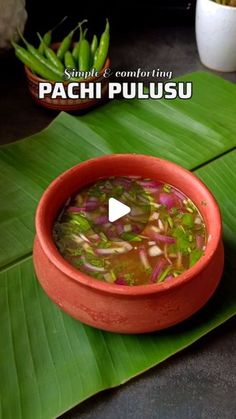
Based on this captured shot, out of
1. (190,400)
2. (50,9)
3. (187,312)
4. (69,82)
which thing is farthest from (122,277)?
(50,9)

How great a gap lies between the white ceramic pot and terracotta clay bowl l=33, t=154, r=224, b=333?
2.35 feet

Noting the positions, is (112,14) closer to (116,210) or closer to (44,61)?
(44,61)

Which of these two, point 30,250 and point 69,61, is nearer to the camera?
point 30,250

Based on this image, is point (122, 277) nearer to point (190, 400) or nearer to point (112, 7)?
point (190, 400)

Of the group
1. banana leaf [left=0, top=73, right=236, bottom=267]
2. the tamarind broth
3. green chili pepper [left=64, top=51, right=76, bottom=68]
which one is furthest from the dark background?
the tamarind broth

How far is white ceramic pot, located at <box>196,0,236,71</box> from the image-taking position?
158 cm

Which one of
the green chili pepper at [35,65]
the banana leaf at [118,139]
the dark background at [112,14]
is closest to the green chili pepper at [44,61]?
the green chili pepper at [35,65]

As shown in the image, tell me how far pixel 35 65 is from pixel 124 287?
816 mm

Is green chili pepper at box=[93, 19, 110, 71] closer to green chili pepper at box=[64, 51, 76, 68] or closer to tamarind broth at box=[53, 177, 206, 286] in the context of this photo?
green chili pepper at box=[64, 51, 76, 68]

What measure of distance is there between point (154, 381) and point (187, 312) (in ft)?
0.42

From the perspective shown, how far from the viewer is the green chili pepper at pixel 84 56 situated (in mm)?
1530

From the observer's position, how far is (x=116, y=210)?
1048mm

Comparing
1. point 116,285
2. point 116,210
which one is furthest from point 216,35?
point 116,285

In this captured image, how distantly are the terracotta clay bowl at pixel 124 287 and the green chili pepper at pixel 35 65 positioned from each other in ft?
1.74
